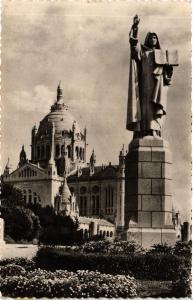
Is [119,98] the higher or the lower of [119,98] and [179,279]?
the higher

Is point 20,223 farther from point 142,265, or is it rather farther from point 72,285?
point 72,285

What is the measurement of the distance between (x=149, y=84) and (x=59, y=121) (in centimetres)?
8377

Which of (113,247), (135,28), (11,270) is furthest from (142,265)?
(135,28)

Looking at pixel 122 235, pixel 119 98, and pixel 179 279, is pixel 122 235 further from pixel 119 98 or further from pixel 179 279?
pixel 119 98

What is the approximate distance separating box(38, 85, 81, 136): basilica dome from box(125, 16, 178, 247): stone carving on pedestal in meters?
78.3

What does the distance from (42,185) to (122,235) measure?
85.7 m

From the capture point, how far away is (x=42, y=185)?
10044 cm

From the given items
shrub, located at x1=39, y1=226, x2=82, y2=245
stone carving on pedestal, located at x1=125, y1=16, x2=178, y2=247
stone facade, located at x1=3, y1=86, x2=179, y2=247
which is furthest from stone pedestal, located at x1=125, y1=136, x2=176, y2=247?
stone facade, located at x1=3, y1=86, x2=179, y2=247

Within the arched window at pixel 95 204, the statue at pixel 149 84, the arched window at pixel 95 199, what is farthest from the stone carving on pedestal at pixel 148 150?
the arched window at pixel 95 199

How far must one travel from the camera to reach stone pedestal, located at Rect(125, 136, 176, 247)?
49.9ft

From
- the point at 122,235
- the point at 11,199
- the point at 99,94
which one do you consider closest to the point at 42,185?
the point at 11,199

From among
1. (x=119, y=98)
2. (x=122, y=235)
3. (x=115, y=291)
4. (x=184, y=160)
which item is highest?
(x=119, y=98)

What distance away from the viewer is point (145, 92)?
1583 centimetres

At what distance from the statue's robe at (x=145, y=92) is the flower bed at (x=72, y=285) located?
4.50 meters
